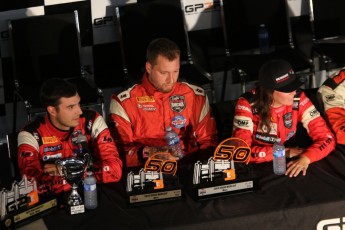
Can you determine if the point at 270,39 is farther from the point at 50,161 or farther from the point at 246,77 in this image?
the point at 50,161

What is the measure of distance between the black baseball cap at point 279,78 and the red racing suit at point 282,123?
22cm

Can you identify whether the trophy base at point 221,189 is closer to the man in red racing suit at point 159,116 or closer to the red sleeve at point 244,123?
the red sleeve at point 244,123

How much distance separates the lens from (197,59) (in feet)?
18.8

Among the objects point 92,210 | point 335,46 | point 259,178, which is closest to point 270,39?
point 335,46

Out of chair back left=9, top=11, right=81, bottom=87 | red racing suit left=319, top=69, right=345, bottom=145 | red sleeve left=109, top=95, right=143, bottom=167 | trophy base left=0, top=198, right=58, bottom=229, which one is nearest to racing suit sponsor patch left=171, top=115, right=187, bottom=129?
red sleeve left=109, top=95, right=143, bottom=167

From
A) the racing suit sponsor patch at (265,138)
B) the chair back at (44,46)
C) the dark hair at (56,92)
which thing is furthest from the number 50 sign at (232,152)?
the chair back at (44,46)

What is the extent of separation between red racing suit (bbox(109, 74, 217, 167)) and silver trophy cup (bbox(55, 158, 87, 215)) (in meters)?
0.88

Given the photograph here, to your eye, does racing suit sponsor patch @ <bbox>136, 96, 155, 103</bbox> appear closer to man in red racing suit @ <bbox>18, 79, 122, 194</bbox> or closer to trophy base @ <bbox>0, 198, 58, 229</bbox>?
man in red racing suit @ <bbox>18, 79, 122, 194</bbox>

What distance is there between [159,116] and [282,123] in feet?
2.52

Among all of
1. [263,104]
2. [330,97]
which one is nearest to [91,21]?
[263,104]

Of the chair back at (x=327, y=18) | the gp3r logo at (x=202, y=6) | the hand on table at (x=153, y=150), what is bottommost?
the hand on table at (x=153, y=150)

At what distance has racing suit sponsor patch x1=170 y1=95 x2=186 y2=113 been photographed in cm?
425

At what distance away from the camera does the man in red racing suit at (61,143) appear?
3693 millimetres

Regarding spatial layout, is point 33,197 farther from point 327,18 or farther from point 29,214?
point 327,18
